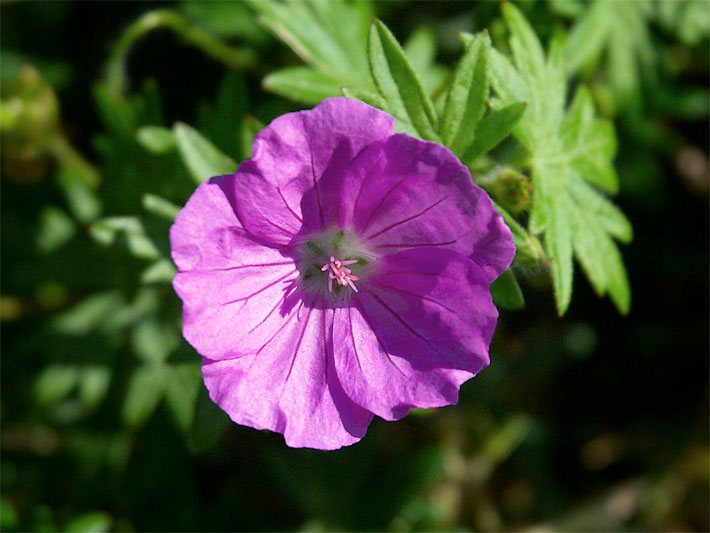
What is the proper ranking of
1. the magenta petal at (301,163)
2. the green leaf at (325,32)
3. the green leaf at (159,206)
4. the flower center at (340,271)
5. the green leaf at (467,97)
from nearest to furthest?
1. the magenta petal at (301,163)
2. the green leaf at (467,97)
3. the flower center at (340,271)
4. the green leaf at (159,206)
5. the green leaf at (325,32)

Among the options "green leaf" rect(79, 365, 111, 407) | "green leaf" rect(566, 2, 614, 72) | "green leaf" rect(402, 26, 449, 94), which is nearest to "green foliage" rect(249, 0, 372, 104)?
"green leaf" rect(402, 26, 449, 94)

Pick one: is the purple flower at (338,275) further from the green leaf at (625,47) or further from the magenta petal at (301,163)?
the green leaf at (625,47)

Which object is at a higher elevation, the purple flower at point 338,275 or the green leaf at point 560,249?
the purple flower at point 338,275

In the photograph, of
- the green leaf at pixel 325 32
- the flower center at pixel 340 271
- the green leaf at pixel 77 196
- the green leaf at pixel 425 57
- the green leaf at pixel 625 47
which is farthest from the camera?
the green leaf at pixel 77 196

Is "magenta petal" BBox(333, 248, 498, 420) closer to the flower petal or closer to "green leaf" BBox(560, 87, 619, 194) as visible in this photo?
the flower petal

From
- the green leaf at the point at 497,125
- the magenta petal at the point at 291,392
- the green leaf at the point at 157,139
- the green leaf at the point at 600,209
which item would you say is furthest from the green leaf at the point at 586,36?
the magenta petal at the point at 291,392

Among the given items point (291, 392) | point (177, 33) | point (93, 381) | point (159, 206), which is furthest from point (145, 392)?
point (177, 33)

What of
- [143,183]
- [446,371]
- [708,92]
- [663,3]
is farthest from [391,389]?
[708,92]
